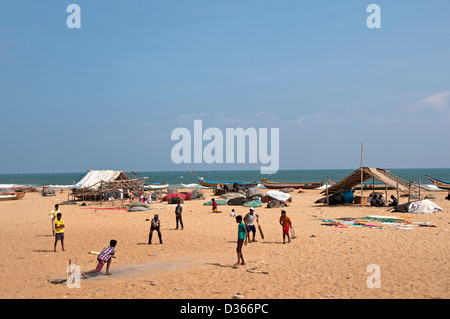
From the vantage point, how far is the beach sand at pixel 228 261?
8.44 metres

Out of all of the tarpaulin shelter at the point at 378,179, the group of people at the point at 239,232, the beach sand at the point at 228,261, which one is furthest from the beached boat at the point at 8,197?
the tarpaulin shelter at the point at 378,179

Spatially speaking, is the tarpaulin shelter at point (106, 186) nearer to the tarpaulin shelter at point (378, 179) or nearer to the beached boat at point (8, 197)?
the beached boat at point (8, 197)

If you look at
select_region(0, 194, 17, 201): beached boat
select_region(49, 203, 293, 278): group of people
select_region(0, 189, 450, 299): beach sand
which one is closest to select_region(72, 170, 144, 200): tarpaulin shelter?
select_region(0, 194, 17, 201): beached boat

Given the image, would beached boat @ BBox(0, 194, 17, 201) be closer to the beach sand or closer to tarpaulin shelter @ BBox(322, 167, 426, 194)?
the beach sand

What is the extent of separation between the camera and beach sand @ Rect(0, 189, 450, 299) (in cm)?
844

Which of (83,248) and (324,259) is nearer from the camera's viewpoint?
(324,259)

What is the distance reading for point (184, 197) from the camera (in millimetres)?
34562

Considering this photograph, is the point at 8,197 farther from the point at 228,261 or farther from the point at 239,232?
the point at 239,232

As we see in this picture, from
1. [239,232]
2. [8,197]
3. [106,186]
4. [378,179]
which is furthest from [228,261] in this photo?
[8,197]

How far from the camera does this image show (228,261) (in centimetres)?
1124
